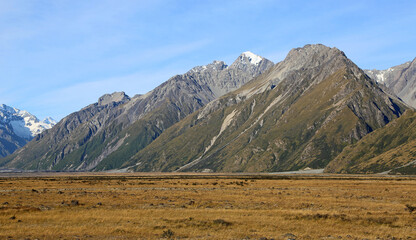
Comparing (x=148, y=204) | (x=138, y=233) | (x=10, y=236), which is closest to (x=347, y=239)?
(x=138, y=233)

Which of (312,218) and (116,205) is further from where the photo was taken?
(116,205)

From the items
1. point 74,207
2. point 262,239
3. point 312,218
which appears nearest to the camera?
point 262,239

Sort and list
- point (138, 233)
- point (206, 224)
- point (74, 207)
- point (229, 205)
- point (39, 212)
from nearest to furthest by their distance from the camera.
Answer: point (138, 233)
point (206, 224)
point (39, 212)
point (74, 207)
point (229, 205)

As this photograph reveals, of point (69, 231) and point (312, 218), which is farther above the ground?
point (69, 231)

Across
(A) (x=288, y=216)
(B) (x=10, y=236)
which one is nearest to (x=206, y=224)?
(A) (x=288, y=216)

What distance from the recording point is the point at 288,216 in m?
47.7

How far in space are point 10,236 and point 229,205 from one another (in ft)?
105

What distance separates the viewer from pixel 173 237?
34812 millimetres

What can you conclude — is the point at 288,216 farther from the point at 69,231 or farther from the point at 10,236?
the point at 10,236

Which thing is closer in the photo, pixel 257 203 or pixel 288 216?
pixel 288 216

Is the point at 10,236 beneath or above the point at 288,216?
above

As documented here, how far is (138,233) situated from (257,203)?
29409 millimetres

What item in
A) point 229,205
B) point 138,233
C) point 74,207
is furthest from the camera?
point 229,205

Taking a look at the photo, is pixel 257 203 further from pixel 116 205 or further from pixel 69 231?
pixel 69 231
